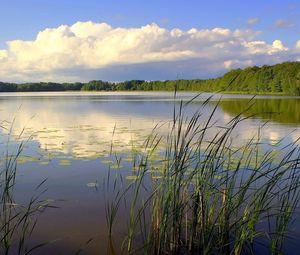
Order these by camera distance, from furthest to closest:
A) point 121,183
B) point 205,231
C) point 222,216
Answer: point 121,183, point 222,216, point 205,231

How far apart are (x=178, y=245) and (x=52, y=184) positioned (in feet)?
13.1

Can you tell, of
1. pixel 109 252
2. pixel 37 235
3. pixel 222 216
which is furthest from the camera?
pixel 37 235

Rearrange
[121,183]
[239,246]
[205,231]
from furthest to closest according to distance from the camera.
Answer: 1. [121,183]
2. [205,231]
3. [239,246]

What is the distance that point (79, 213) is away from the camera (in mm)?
5957

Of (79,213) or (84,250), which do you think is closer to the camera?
(84,250)

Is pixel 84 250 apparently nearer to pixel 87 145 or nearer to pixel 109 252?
pixel 109 252

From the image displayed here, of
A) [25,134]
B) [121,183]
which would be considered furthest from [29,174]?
[25,134]

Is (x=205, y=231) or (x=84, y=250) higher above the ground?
(x=205, y=231)

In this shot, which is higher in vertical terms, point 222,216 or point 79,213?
point 222,216

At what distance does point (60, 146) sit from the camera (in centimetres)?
1209

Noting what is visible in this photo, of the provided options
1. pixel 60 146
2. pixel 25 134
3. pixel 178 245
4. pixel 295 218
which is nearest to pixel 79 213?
pixel 178 245

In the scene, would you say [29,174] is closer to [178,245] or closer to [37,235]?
[37,235]

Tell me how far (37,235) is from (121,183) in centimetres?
249

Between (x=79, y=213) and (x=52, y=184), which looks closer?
(x=79, y=213)
